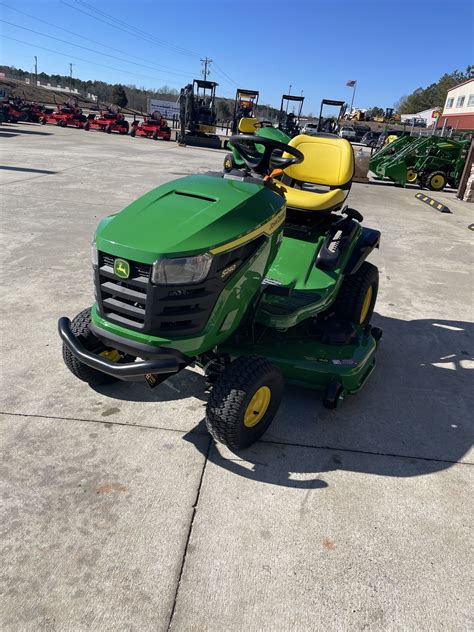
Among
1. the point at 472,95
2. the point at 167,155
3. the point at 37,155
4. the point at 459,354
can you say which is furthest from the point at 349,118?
the point at 459,354

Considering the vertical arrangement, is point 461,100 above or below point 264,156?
above

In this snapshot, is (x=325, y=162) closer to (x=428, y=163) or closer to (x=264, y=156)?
(x=264, y=156)

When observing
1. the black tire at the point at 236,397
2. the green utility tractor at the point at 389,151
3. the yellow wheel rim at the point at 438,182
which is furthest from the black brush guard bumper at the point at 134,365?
the yellow wheel rim at the point at 438,182

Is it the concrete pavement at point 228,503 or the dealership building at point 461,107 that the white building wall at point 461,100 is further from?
the concrete pavement at point 228,503

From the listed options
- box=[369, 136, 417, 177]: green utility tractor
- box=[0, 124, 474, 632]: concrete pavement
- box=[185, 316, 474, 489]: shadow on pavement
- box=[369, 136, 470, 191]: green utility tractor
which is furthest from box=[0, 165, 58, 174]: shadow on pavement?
box=[369, 136, 417, 177]: green utility tractor

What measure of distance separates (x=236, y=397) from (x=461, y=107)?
59.7 metres

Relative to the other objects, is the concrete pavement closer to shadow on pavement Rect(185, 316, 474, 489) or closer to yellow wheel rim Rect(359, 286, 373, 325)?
shadow on pavement Rect(185, 316, 474, 489)

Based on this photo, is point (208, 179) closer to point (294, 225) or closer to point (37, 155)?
point (294, 225)

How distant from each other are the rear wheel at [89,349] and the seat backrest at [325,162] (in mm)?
2081

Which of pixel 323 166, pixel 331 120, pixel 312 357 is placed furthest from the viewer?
pixel 331 120

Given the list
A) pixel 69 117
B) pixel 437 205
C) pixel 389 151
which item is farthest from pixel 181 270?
pixel 69 117

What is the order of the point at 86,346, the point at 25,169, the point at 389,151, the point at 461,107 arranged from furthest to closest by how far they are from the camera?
the point at 461,107 → the point at 389,151 → the point at 25,169 → the point at 86,346

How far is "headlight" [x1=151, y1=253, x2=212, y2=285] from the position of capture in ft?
Result: 6.61

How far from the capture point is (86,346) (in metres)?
2.53
